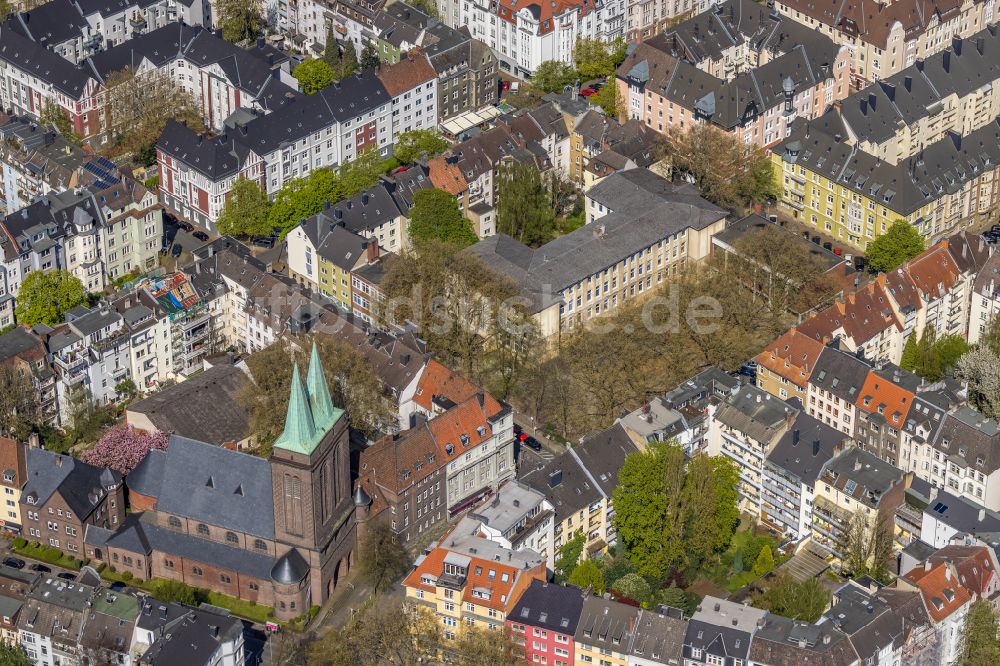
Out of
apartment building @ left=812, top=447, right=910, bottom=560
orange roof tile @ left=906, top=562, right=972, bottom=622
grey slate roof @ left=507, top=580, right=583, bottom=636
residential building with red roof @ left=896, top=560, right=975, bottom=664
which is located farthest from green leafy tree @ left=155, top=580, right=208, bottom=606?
orange roof tile @ left=906, top=562, right=972, bottom=622

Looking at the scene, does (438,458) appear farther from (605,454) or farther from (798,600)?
(798,600)

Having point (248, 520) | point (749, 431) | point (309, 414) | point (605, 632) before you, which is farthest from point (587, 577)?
point (248, 520)

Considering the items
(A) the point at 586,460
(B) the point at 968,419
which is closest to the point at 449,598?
(A) the point at 586,460

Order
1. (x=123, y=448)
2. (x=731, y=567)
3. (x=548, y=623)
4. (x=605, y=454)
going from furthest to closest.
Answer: (x=123, y=448)
(x=605, y=454)
(x=731, y=567)
(x=548, y=623)

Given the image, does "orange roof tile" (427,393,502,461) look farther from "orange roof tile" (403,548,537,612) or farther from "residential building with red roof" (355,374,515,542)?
"orange roof tile" (403,548,537,612)

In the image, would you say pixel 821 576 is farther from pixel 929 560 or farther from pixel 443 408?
pixel 443 408

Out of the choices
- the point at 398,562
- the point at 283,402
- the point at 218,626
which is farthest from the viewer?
the point at 283,402

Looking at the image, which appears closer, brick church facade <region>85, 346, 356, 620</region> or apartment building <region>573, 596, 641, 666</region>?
apartment building <region>573, 596, 641, 666</region>
